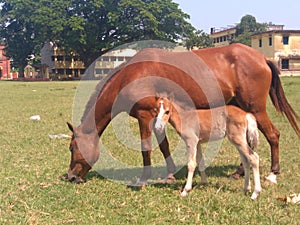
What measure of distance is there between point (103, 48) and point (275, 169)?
46.7 meters

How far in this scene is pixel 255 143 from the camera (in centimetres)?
546

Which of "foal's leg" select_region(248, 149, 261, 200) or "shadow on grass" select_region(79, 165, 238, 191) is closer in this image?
"foal's leg" select_region(248, 149, 261, 200)

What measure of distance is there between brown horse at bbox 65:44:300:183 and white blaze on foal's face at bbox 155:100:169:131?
574 mm

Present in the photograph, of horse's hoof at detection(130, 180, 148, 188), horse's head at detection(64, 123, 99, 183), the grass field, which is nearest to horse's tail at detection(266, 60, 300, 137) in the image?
the grass field

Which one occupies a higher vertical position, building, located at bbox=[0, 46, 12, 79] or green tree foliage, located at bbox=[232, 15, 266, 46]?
green tree foliage, located at bbox=[232, 15, 266, 46]

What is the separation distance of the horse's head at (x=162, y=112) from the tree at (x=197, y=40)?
4807 centimetres

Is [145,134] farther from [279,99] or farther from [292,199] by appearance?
[279,99]

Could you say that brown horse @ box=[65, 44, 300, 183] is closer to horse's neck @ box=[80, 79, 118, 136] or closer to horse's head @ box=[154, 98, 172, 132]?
horse's neck @ box=[80, 79, 118, 136]

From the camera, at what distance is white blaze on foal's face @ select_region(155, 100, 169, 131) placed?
17.3 feet

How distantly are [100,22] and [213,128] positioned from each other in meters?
48.4

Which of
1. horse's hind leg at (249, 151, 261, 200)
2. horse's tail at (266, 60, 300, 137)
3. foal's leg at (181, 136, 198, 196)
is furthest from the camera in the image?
horse's tail at (266, 60, 300, 137)

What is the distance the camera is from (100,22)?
51.8m

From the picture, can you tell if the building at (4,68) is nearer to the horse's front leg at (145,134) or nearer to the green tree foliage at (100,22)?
the green tree foliage at (100,22)

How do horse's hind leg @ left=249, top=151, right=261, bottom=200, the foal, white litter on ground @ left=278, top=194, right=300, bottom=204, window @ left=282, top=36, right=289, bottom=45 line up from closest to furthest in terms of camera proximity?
white litter on ground @ left=278, top=194, right=300, bottom=204
horse's hind leg @ left=249, top=151, right=261, bottom=200
the foal
window @ left=282, top=36, right=289, bottom=45
